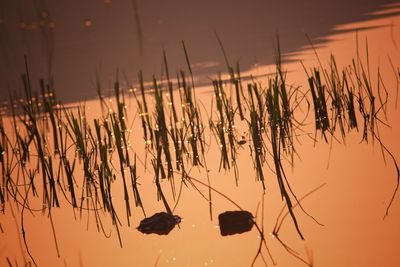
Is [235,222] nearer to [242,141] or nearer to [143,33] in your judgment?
[242,141]

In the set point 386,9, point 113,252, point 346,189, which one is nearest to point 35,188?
point 113,252

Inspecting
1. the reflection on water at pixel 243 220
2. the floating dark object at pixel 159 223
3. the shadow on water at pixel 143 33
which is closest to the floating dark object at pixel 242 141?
the reflection on water at pixel 243 220

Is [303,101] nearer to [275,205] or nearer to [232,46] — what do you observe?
[275,205]

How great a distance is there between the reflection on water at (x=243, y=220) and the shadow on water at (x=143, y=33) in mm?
2218

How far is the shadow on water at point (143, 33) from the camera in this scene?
7.16 meters

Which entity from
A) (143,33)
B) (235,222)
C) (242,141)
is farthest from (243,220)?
(143,33)

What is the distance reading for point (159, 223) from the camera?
9.12 feet

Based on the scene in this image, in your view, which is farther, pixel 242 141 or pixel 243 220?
pixel 242 141

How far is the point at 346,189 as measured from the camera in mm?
2846

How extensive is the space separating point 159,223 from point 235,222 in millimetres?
355

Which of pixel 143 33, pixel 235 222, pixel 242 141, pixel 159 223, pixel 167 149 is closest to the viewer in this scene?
pixel 235 222

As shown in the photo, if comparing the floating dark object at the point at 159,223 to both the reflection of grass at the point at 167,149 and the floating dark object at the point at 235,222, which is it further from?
the floating dark object at the point at 235,222

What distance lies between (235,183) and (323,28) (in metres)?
4.94

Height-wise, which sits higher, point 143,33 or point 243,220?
point 143,33
